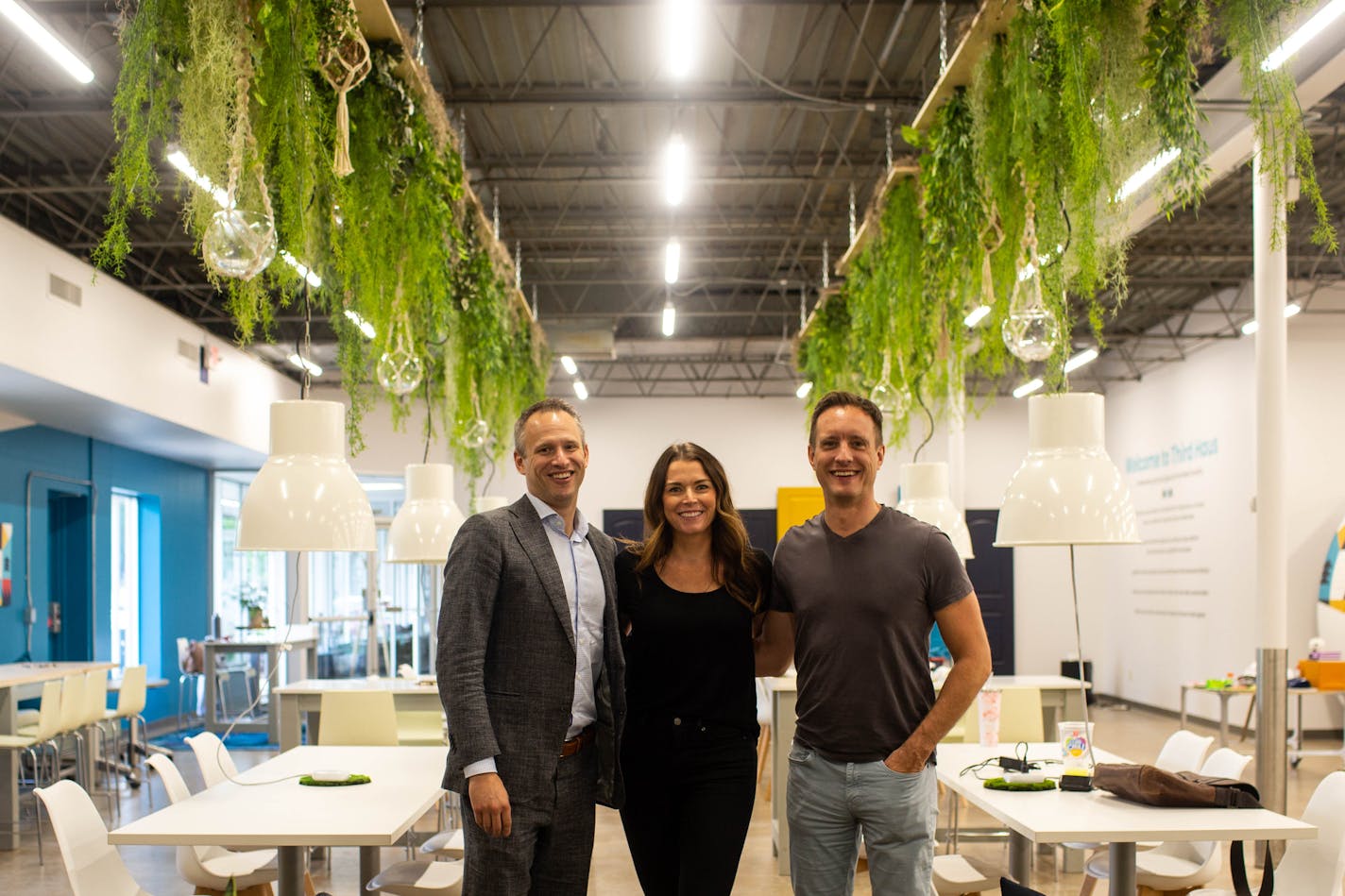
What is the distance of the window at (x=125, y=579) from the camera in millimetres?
14133

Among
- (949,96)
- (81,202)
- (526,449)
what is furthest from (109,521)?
(526,449)

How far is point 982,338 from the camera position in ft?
17.8

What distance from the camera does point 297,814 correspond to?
12.5ft

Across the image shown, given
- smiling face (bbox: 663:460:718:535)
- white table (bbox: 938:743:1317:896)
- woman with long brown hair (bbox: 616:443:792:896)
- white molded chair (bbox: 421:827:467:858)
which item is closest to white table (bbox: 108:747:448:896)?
white molded chair (bbox: 421:827:467:858)

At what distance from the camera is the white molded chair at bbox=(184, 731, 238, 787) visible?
4734mm

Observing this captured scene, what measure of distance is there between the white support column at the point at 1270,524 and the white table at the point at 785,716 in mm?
994

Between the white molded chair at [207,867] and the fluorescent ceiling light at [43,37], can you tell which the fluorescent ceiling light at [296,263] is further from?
the fluorescent ceiling light at [43,37]

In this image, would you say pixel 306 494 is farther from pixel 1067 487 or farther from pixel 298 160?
pixel 1067 487

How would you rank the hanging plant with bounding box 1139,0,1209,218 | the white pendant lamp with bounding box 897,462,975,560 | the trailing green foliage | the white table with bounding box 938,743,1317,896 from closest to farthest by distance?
the white table with bounding box 938,743,1317,896 → the trailing green foliage → the hanging plant with bounding box 1139,0,1209,218 → the white pendant lamp with bounding box 897,462,975,560

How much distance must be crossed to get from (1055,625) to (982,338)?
44.8 feet

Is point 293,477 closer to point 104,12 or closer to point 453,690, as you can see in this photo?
point 453,690

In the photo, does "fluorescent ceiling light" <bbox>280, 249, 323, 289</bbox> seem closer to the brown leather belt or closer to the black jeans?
the brown leather belt

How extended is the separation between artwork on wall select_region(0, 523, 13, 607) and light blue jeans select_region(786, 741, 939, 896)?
1073cm

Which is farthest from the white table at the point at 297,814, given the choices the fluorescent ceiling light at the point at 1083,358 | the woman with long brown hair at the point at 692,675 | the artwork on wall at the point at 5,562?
the artwork on wall at the point at 5,562
